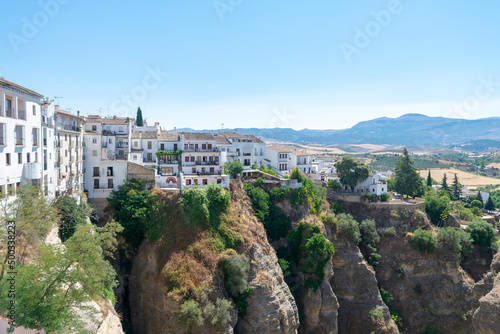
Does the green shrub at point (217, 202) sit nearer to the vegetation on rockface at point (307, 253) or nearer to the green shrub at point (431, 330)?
the vegetation on rockface at point (307, 253)

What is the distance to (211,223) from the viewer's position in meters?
40.4

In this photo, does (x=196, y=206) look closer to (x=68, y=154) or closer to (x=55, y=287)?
(x=68, y=154)

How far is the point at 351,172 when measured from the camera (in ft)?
209

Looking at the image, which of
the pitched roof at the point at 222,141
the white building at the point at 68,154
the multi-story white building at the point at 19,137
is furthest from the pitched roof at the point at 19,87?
the pitched roof at the point at 222,141

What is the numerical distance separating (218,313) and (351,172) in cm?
3854

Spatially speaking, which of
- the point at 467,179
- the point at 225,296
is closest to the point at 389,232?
the point at 225,296

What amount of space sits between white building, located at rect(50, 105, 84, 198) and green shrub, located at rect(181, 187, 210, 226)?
11752 mm

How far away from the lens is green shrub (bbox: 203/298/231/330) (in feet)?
112

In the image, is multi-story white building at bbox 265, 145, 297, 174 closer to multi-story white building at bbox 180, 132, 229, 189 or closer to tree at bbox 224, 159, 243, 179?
tree at bbox 224, 159, 243, 179

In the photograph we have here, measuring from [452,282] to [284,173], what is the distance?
31463 mm

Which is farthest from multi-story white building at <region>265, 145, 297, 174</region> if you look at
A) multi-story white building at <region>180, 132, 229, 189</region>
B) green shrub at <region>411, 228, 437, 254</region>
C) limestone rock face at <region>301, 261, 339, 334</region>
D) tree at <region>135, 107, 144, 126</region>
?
tree at <region>135, 107, 144, 126</region>

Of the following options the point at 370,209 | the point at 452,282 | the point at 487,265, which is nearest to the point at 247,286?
the point at 370,209

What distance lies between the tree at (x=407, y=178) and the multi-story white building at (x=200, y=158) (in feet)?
111

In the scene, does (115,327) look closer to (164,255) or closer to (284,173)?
(164,255)
